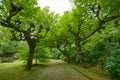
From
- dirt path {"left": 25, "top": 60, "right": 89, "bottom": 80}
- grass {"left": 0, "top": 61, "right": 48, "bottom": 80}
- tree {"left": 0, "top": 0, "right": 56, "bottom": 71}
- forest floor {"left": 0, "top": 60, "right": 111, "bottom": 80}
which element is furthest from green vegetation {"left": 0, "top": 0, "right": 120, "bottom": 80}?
dirt path {"left": 25, "top": 60, "right": 89, "bottom": 80}

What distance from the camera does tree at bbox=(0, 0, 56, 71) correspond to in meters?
14.4

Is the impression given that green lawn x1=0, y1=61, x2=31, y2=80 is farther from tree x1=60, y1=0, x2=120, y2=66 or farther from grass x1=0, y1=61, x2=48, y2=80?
tree x1=60, y1=0, x2=120, y2=66

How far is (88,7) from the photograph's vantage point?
18406mm

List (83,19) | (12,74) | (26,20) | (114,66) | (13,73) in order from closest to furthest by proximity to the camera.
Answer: (114,66), (12,74), (13,73), (26,20), (83,19)

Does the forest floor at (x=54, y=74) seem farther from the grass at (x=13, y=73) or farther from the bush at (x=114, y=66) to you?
the bush at (x=114, y=66)

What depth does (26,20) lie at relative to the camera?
770 inches

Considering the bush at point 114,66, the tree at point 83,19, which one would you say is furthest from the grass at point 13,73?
the tree at point 83,19

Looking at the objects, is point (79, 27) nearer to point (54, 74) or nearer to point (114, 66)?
point (54, 74)

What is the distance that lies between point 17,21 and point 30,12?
2683 mm

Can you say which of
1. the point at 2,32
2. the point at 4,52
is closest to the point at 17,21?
the point at 2,32

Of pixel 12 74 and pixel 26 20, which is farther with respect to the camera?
pixel 26 20

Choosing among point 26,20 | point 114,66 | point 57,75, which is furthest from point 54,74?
point 114,66

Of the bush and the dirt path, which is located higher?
the bush

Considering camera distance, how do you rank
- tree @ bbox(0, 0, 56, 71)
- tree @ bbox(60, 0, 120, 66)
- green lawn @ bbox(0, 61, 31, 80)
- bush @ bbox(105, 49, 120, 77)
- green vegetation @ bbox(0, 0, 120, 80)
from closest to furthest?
bush @ bbox(105, 49, 120, 77), tree @ bbox(0, 0, 56, 71), green vegetation @ bbox(0, 0, 120, 80), green lawn @ bbox(0, 61, 31, 80), tree @ bbox(60, 0, 120, 66)
